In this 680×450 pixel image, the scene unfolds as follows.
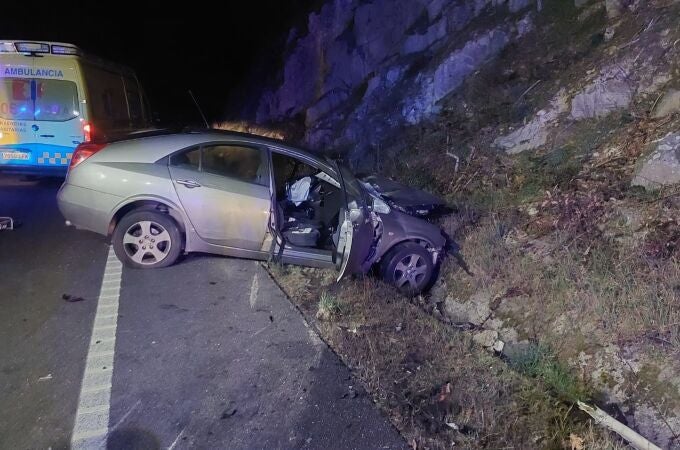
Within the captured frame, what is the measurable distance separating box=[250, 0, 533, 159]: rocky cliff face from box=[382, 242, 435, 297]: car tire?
645 centimetres

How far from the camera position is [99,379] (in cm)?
347

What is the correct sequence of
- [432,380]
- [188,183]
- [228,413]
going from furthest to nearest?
[188,183]
[432,380]
[228,413]

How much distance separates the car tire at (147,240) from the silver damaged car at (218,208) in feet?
0.03

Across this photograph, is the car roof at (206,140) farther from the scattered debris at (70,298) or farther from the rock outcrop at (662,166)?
the rock outcrop at (662,166)

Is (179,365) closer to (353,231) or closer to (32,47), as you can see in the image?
(353,231)

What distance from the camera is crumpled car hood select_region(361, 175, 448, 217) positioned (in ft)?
18.1

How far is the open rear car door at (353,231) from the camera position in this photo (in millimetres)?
4871

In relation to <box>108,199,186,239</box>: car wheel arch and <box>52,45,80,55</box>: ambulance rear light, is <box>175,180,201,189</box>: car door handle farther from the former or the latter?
<box>52,45,80,55</box>: ambulance rear light

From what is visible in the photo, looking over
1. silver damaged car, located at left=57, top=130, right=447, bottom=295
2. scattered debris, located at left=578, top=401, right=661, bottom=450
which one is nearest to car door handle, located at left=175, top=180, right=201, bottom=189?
silver damaged car, located at left=57, top=130, right=447, bottom=295

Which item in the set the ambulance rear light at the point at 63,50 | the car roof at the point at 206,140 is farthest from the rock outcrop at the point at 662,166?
the ambulance rear light at the point at 63,50

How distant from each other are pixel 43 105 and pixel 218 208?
5.00m

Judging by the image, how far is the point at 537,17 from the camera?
433 inches

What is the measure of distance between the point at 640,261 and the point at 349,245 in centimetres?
259

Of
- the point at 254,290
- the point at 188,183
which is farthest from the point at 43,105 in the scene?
the point at 254,290
